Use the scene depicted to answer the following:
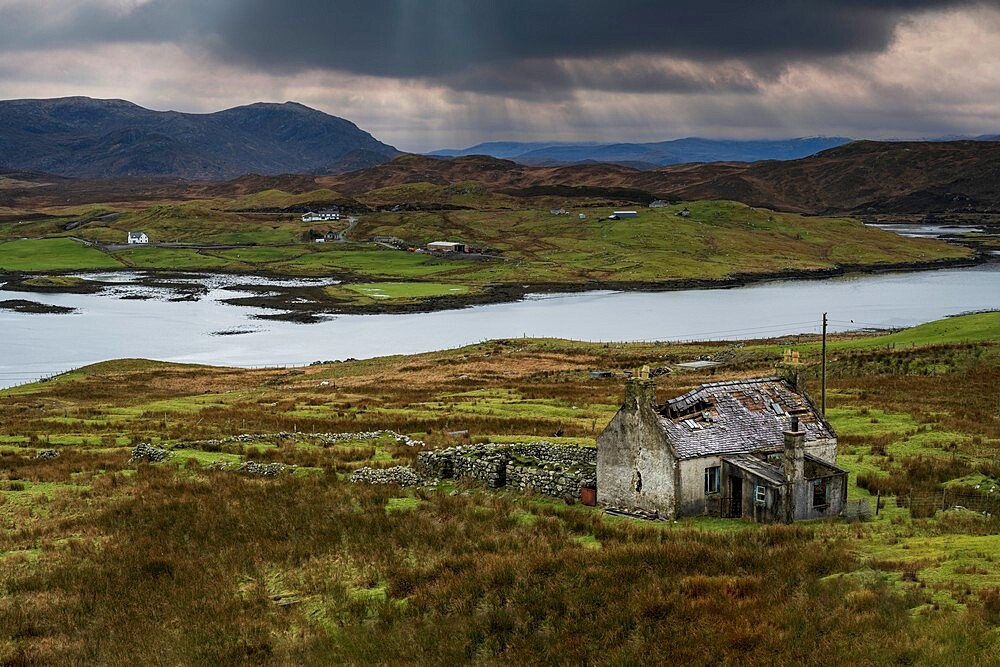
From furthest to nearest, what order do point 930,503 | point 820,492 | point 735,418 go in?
point 735,418 → point 930,503 → point 820,492

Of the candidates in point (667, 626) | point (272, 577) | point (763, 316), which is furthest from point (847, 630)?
point (763, 316)

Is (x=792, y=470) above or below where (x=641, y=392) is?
below

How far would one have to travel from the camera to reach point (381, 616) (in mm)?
18812

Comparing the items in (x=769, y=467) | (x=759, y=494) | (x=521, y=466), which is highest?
(x=769, y=467)

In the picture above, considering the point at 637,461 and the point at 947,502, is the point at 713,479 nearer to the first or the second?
the point at 637,461

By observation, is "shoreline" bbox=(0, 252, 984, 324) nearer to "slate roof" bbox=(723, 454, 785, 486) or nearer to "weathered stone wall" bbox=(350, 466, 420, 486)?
"weathered stone wall" bbox=(350, 466, 420, 486)

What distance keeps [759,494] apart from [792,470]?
120 centimetres

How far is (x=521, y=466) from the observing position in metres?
30.1

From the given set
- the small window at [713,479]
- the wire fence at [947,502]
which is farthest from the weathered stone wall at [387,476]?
the wire fence at [947,502]

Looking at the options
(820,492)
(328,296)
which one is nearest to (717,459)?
(820,492)

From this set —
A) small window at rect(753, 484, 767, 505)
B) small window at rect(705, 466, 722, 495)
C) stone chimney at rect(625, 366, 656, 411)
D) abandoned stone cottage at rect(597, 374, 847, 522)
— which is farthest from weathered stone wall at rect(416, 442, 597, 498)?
small window at rect(753, 484, 767, 505)

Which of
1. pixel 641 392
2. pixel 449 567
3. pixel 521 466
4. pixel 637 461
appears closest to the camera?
pixel 449 567

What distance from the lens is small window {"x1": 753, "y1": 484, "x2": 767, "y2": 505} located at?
82.3 feet

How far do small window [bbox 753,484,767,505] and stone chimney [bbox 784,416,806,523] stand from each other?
660 millimetres
